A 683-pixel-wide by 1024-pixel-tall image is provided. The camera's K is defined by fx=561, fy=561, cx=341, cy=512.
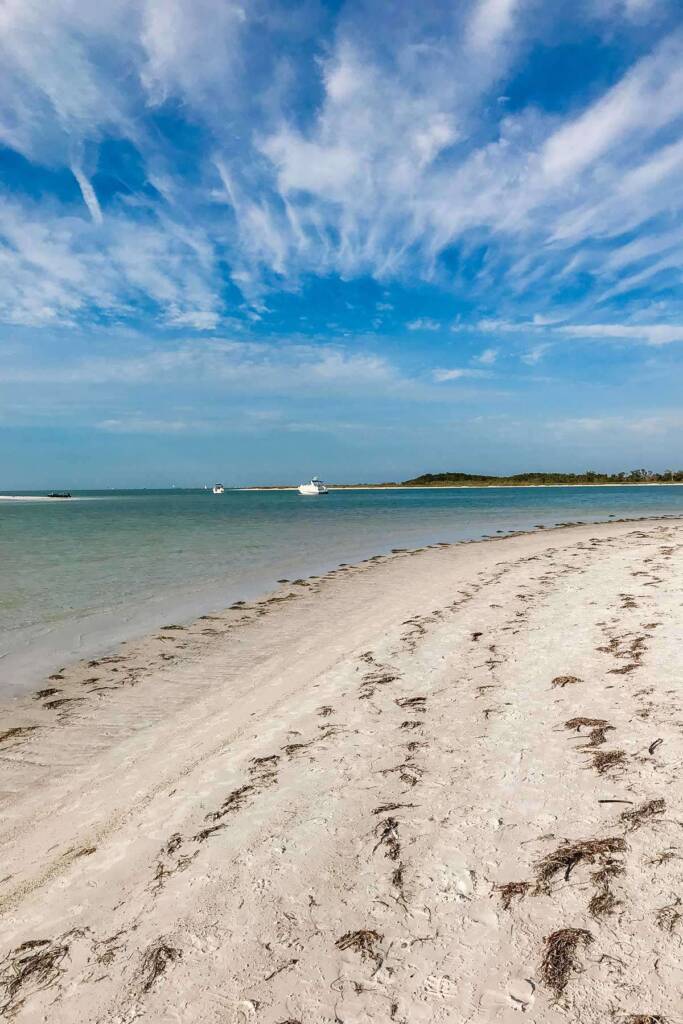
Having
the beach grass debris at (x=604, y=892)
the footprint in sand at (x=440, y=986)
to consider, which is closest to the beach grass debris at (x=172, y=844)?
the footprint in sand at (x=440, y=986)

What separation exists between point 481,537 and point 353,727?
92.2ft

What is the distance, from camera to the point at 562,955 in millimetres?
3145

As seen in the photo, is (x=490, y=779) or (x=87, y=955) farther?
(x=490, y=779)

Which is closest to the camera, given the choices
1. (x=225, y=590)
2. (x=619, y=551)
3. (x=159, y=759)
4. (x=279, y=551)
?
(x=159, y=759)

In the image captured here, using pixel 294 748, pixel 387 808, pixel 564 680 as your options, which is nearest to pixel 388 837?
pixel 387 808

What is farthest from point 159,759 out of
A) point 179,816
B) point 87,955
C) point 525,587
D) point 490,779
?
point 525,587

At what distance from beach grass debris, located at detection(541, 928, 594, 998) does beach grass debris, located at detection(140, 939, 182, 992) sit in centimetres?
215

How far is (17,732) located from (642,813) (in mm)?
7435

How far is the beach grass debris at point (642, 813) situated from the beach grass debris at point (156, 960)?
3.27 meters

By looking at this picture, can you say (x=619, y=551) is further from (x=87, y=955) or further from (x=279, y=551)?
(x=87, y=955)

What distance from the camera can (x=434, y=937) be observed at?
3.36 metres

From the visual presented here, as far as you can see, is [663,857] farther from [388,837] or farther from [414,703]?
[414,703]

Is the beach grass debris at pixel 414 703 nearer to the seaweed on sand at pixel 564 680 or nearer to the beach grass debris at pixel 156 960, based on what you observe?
the seaweed on sand at pixel 564 680

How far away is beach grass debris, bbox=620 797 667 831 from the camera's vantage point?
4.22 metres
